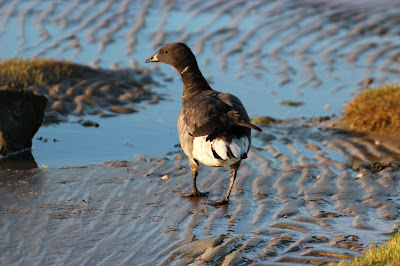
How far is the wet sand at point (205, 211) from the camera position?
6.31 meters

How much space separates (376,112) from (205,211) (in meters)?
5.16

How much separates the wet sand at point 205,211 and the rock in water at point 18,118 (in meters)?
1.08

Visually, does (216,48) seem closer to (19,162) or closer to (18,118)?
(18,118)

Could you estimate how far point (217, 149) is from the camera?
23.8 feet

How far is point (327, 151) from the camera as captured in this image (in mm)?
10711

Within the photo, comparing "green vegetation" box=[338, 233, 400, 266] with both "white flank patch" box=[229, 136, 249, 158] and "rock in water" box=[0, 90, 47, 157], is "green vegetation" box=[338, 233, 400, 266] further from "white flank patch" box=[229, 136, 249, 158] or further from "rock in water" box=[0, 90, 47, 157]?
"rock in water" box=[0, 90, 47, 157]

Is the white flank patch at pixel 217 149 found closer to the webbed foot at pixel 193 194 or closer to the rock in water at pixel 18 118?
the webbed foot at pixel 193 194

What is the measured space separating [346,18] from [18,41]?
1064 centimetres

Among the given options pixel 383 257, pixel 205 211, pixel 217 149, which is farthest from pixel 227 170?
pixel 383 257

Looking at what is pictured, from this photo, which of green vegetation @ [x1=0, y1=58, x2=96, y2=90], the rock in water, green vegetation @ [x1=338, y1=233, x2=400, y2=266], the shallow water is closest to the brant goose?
green vegetation @ [x1=338, y1=233, x2=400, y2=266]

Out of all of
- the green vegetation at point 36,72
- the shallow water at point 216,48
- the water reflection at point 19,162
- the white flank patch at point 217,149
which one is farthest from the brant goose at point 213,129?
the green vegetation at point 36,72

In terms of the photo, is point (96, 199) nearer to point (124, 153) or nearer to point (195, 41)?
point (124, 153)

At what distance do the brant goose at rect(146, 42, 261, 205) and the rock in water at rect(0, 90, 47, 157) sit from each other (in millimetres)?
2801

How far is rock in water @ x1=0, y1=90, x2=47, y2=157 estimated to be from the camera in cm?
980
